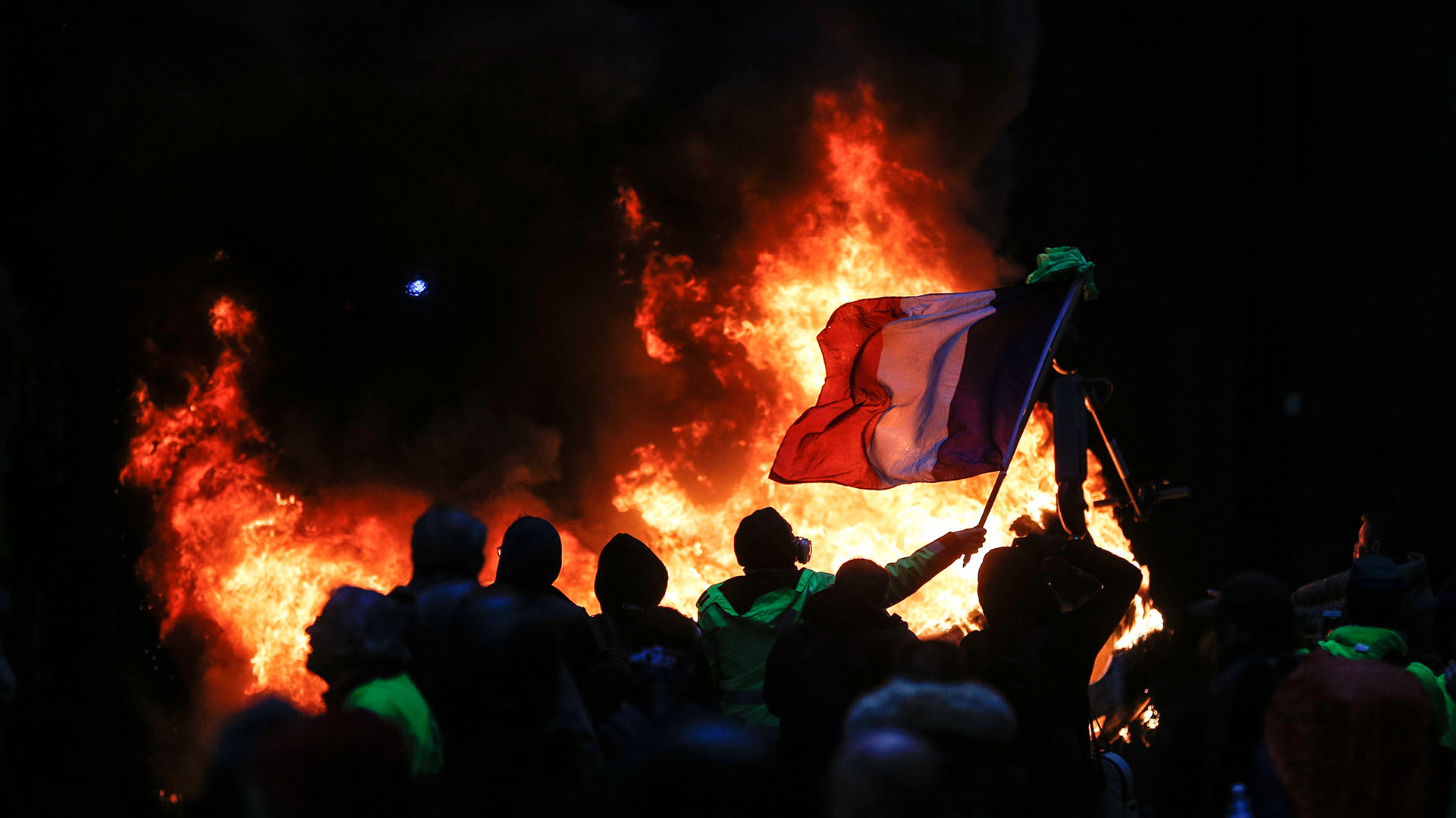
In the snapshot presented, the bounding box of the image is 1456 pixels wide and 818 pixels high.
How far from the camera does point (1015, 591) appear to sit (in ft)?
11.6

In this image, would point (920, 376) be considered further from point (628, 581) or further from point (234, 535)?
point (234, 535)

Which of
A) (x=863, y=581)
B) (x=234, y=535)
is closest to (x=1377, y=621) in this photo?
(x=863, y=581)

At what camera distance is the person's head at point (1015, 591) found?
11.5 ft

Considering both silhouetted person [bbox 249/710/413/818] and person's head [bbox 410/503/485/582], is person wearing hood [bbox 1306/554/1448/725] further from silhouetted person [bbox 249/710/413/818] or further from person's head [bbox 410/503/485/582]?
silhouetted person [bbox 249/710/413/818]

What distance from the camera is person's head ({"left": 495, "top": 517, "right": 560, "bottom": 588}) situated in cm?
363

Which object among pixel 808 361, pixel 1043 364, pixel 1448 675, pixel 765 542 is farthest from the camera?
pixel 808 361

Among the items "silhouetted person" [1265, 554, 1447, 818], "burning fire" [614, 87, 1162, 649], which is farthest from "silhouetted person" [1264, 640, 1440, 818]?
"burning fire" [614, 87, 1162, 649]

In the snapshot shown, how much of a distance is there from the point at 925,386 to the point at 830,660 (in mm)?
2507

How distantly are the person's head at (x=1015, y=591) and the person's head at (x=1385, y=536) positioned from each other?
3.59 meters

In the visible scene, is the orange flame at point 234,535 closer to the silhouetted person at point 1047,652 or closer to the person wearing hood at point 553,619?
the person wearing hood at point 553,619

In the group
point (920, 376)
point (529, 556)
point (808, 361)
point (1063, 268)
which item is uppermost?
point (808, 361)

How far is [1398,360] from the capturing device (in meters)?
9.73

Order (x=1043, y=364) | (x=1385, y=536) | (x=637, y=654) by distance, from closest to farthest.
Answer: (x=637, y=654)
(x=1043, y=364)
(x=1385, y=536)

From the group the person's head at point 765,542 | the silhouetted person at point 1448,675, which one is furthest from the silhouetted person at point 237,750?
the silhouetted person at point 1448,675
